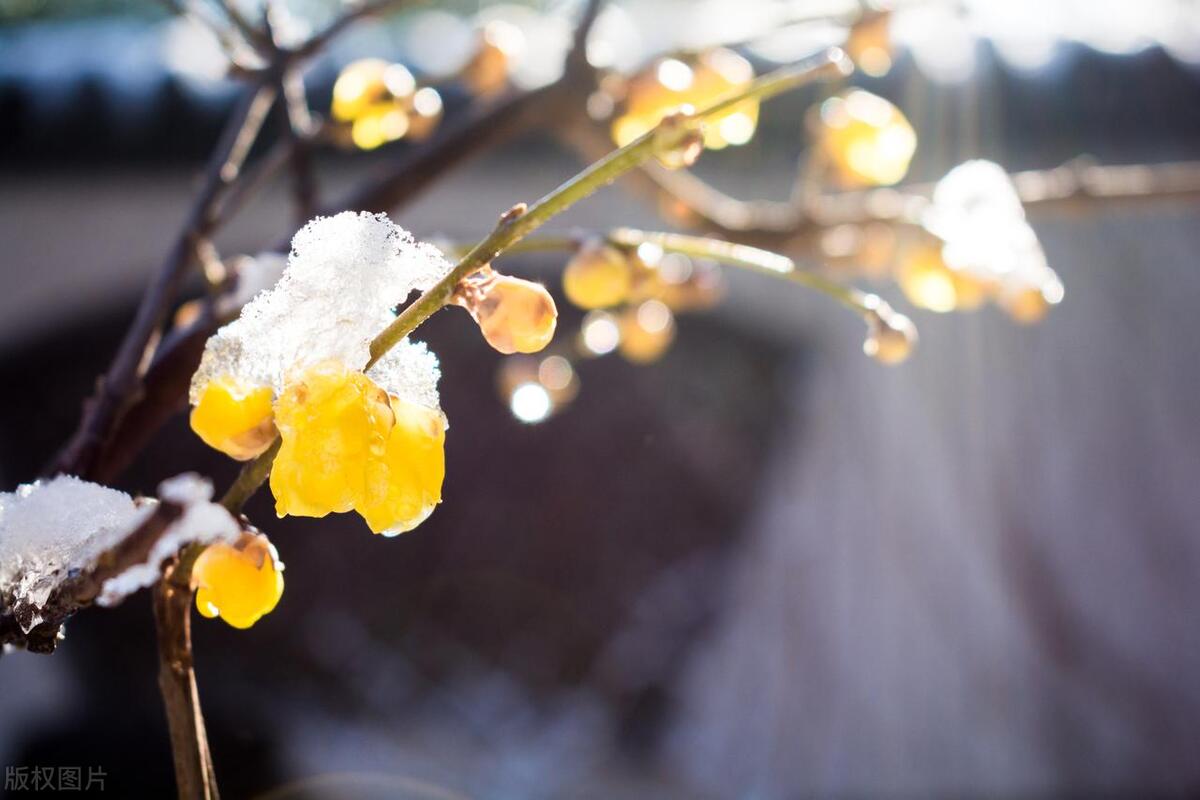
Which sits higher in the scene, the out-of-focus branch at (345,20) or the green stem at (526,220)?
the out-of-focus branch at (345,20)

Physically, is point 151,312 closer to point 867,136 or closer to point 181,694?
point 181,694

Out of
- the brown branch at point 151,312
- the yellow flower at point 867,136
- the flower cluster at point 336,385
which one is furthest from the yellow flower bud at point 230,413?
the yellow flower at point 867,136

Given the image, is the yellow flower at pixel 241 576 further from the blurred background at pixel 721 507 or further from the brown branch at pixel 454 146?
the blurred background at pixel 721 507

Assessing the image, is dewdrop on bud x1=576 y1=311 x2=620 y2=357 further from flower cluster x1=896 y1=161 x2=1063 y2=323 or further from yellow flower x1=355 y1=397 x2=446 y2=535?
yellow flower x1=355 y1=397 x2=446 y2=535

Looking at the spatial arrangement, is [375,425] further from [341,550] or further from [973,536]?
[341,550]

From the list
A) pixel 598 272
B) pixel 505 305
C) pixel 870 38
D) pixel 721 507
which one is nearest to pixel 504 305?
pixel 505 305
